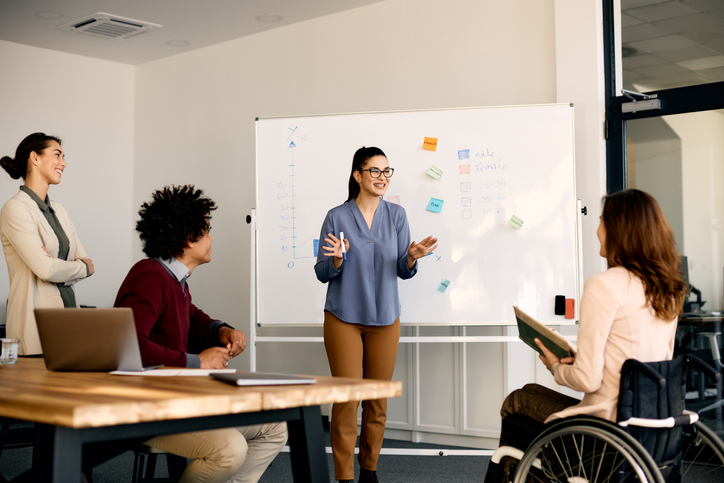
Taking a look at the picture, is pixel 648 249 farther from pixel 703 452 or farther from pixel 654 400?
pixel 703 452

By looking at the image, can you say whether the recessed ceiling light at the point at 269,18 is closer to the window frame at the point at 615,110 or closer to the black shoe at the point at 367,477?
the window frame at the point at 615,110

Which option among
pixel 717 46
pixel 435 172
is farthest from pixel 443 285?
pixel 717 46

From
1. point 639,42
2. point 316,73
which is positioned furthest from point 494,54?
point 316,73

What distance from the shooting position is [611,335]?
1789mm

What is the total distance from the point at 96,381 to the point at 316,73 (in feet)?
12.2

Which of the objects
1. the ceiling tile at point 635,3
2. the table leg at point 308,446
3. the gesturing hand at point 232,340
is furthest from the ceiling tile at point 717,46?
A: the table leg at point 308,446

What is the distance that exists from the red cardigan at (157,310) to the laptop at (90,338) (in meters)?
0.29

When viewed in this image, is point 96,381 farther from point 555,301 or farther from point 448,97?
point 448,97

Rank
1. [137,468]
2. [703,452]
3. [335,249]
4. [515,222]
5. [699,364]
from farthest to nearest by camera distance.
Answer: [515,222], [335,249], [137,468], [703,452], [699,364]

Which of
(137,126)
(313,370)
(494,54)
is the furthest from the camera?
(137,126)

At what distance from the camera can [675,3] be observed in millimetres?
3523

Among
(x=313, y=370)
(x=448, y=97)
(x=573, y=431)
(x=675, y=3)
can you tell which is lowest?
(x=313, y=370)

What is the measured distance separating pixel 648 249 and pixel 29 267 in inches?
95.5

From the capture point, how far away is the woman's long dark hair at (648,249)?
5.80ft
